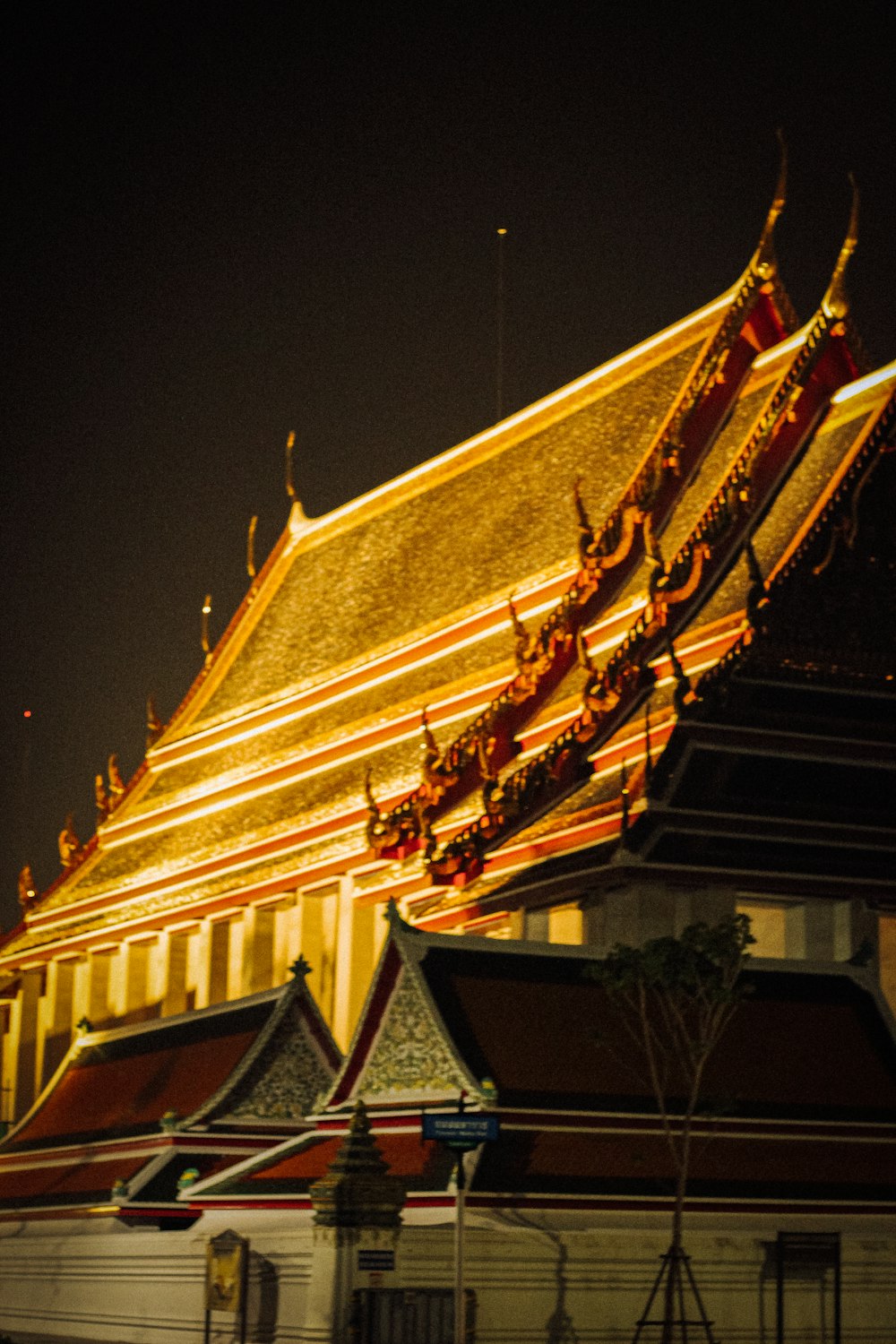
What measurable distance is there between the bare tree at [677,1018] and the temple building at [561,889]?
0.83 feet

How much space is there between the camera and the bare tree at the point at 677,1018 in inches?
492

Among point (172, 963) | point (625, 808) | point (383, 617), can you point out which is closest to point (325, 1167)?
point (625, 808)

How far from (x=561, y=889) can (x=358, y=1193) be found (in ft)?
17.6

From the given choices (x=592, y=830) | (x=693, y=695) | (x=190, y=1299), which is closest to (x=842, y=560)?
(x=693, y=695)

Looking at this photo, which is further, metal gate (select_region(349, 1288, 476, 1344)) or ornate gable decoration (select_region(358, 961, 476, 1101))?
ornate gable decoration (select_region(358, 961, 476, 1101))

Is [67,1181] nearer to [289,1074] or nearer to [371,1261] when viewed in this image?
[289,1074]

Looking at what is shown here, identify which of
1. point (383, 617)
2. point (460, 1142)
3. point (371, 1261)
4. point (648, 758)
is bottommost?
point (371, 1261)

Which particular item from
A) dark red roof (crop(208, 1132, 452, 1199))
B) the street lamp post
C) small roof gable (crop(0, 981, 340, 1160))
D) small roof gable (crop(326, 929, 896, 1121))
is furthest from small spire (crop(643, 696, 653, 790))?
the street lamp post

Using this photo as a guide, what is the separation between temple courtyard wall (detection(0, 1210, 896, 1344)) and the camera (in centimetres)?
1227

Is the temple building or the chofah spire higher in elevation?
the temple building

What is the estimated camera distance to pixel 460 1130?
1178 centimetres

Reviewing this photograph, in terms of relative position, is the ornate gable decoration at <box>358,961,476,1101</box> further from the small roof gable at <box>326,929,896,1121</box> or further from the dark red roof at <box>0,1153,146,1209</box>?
the dark red roof at <box>0,1153,146,1209</box>

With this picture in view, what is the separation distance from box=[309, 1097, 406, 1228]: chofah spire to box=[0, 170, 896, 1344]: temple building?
9cm

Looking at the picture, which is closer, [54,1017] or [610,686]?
[610,686]
